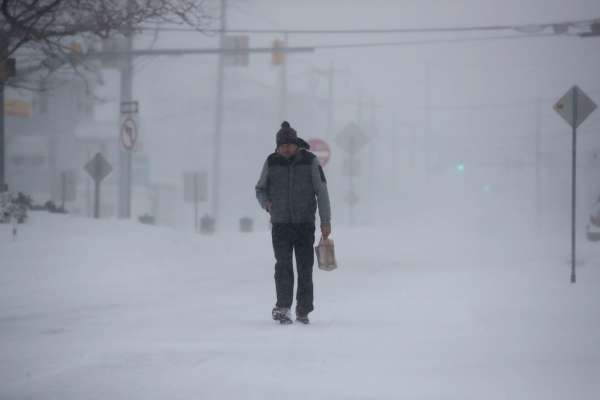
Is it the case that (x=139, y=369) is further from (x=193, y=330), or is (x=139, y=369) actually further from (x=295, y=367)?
(x=193, y=330)

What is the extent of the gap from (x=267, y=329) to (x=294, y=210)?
1.24 meters

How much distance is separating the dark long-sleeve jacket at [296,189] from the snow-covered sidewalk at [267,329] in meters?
1.16

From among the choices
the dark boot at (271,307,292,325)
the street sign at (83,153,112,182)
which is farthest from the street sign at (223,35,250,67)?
the dark boot at (271,307,292,325)

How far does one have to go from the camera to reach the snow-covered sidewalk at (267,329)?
177 inches

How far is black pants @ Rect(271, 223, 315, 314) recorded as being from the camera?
6906mm

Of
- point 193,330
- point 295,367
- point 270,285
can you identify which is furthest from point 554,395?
point 270,285

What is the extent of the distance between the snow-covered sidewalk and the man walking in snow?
14.9 inches

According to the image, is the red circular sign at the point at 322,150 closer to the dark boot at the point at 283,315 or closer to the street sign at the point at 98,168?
the street sign at the point at 98,168

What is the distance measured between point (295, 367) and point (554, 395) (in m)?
1.80

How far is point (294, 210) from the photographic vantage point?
22.5 feet

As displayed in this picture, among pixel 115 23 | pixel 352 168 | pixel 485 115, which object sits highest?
pixel 485 115

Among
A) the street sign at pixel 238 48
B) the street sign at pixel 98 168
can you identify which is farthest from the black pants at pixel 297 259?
the street sign at pixel 238 48

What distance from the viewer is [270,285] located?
11734mm

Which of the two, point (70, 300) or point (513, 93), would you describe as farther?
point (513, 93)
